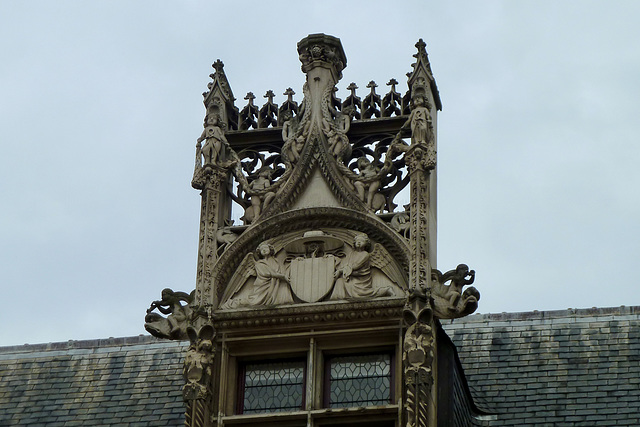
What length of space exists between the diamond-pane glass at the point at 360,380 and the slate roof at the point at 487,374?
2.53 metres

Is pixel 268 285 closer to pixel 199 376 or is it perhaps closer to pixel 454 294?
pixel 199 376

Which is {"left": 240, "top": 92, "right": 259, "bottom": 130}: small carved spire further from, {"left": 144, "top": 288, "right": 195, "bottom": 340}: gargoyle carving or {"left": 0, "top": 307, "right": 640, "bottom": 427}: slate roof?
{"left": 0, "top": 307, "right": 640, "bottom": 427}: slate roof

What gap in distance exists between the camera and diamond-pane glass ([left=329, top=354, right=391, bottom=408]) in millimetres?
21094

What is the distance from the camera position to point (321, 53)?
2347cm

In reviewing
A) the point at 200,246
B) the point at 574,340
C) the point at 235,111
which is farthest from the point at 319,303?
the point at 574,340

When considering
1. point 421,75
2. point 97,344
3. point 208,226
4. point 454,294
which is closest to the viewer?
point 454,294

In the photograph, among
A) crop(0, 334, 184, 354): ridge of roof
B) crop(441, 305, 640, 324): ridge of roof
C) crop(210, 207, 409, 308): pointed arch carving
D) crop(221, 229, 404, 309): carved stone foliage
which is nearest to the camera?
crop(221, 229, 404, 309): carved stone foliage

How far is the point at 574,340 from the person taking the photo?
2542 cm

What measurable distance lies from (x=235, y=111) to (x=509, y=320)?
599cm

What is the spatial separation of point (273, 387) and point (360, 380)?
116 cm

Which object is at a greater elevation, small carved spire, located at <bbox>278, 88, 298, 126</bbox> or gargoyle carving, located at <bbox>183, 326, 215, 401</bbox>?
small carved spire, located at <bbox>278, 88, 298, 126</bbox>

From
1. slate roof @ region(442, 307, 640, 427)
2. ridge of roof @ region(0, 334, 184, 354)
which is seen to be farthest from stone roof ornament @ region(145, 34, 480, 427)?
ridge of roof @ region(0, 334, 184, 354)

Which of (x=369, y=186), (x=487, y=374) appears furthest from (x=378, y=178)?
(x=487, y=374)

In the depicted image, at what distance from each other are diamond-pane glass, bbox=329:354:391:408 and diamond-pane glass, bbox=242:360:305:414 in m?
0.46
